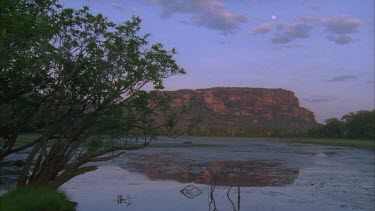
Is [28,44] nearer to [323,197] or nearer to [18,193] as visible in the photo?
[18,193]

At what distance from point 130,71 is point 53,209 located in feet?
15.5

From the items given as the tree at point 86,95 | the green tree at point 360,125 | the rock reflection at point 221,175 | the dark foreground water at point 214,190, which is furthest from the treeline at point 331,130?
the tree at point 86,95

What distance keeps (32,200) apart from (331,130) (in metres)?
120

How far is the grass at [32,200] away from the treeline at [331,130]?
64441 millimetres

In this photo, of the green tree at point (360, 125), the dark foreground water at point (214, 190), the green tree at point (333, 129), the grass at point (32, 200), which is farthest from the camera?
the green tree at point (333, 129)

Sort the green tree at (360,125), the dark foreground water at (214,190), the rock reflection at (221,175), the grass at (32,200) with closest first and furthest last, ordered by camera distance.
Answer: the grass at (32,200), the dark foreground water at (214,190), the rock reflection at (221,175), the green tree at (360,125)

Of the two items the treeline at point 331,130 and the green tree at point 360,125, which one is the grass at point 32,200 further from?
the green tree at point 360,125

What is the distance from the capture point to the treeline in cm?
10225

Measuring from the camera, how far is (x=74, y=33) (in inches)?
507

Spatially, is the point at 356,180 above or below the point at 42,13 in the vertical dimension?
below

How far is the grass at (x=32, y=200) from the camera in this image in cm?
1151

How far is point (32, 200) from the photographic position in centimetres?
1210

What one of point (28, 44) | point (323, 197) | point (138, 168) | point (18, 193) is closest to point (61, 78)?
point (28, 44)

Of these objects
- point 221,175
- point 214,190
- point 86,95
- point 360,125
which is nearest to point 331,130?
point 360,125
